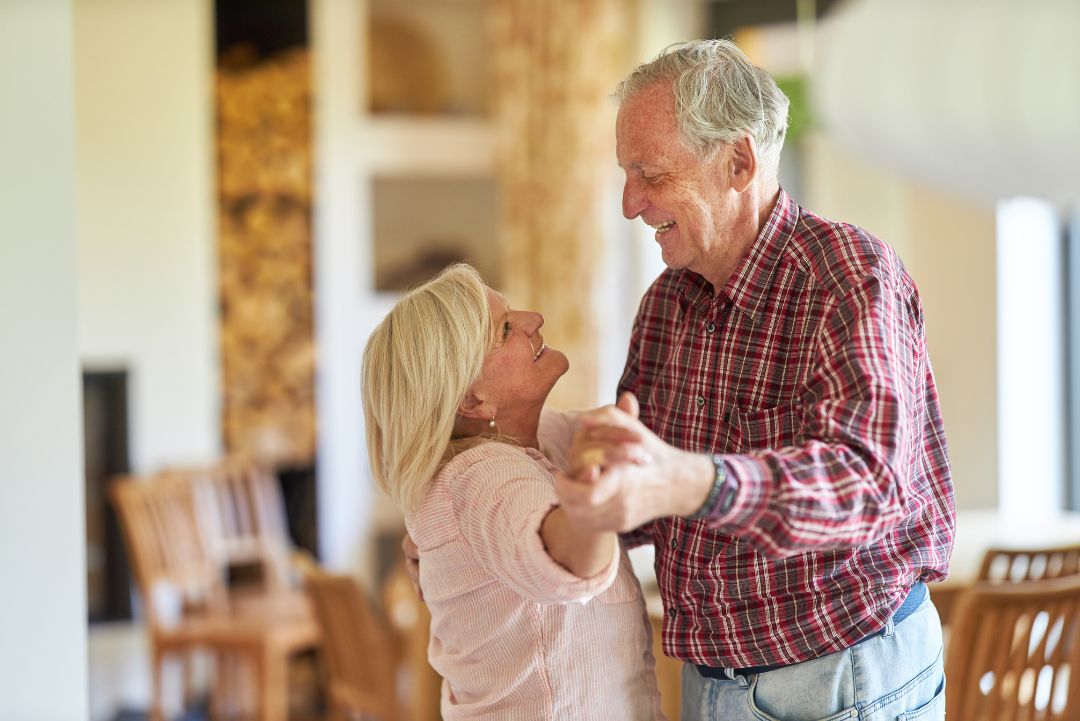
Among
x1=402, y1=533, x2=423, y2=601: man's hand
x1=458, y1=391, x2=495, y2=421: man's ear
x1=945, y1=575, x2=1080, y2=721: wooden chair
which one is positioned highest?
x1=458, y1=391, x2=495, y2=421: man's ear

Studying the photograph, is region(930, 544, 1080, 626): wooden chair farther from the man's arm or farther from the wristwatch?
the wristwatch

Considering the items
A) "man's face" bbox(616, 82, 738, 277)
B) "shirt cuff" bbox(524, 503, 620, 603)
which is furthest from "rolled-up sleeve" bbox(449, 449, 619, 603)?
"man's face" bbox(616, 82, 738, 277)

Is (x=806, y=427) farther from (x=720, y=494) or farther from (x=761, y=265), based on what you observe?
(x=761, y=265)

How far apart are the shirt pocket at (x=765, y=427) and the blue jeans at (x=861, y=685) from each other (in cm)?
27

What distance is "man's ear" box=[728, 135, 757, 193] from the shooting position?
152cm

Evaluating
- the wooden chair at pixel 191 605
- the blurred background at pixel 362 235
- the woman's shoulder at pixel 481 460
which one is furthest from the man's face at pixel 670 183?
the wooden chair at pixel 191 605

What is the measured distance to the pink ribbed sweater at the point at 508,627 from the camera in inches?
60.0

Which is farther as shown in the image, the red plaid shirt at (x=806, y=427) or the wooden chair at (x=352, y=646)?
the wooden chair at (x=352, y=646)

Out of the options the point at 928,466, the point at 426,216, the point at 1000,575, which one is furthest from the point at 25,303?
the point at 426,216

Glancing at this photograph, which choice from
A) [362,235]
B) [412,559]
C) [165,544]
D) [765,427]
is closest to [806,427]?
[765,427]

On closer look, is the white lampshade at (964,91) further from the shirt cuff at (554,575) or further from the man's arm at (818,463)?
the shirt cuff at (554,575)

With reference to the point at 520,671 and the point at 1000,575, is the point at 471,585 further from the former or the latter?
the point at 1000,575

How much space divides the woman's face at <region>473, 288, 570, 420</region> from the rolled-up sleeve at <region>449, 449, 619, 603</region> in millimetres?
119

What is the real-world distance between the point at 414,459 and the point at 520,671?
0.98 feet
